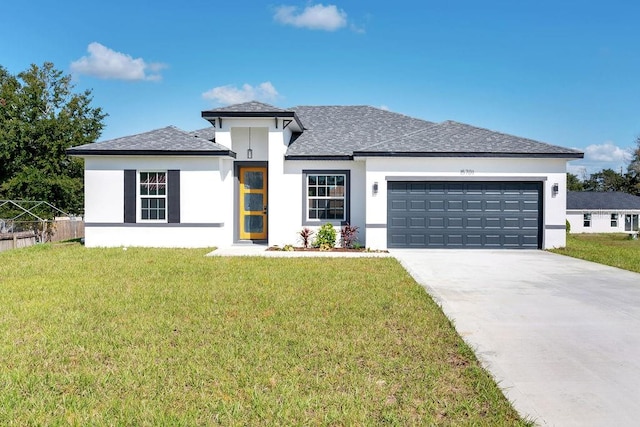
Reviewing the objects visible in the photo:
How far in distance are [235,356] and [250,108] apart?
12113 mm

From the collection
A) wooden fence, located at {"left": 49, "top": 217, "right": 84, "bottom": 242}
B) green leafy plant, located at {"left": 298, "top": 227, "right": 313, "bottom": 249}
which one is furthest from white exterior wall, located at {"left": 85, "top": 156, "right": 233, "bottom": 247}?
wooden fence, located at {"left": 49, "top": 217, "right": 84, "bottom": 242}

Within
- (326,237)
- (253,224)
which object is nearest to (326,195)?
(326,237)

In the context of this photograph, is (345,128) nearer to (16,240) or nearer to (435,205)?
(435,205)

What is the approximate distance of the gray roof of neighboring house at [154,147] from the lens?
15.0 m

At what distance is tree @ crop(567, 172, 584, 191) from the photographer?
67438 mm

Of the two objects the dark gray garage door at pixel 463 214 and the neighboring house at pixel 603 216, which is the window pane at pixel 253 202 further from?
the neighboring house at pixel 603 216

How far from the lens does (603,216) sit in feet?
145

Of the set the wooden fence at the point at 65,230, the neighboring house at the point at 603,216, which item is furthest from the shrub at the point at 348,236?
the neighboring house at the point at 603,216

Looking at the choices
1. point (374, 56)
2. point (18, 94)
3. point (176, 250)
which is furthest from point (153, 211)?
point (18, 94)

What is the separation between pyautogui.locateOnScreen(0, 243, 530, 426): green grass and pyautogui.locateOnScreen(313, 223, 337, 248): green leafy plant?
650 cm

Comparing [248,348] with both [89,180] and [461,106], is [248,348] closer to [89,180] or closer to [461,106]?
[89,180]

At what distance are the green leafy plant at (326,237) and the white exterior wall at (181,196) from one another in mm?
3249

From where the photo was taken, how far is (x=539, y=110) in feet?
78.8

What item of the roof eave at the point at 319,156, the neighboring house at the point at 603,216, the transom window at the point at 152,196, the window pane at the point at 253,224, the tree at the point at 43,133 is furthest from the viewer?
the neighboring house at the point at 603,216
